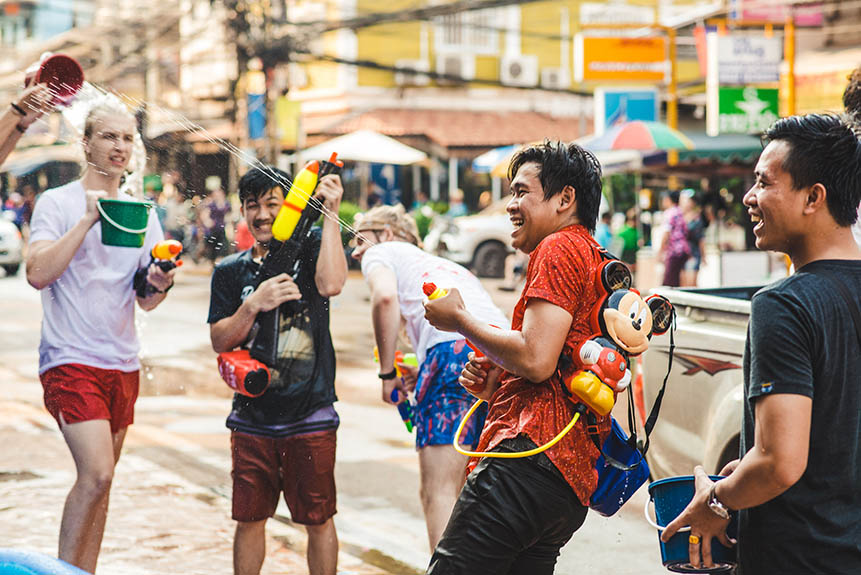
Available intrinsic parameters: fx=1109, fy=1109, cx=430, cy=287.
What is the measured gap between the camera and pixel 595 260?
2959mm

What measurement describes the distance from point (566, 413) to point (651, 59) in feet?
57.0

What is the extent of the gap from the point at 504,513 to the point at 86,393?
6.77 feet

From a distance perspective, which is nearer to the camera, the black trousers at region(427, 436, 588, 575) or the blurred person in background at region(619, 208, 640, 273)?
the black trousers at region(427, 436, 588, 575)

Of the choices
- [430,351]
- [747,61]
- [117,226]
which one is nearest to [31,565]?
[117,226]

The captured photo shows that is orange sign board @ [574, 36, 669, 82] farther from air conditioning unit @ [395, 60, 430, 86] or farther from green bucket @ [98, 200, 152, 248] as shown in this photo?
green bucket @ [98, 200, 152, 248]

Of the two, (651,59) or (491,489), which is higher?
(651,59)

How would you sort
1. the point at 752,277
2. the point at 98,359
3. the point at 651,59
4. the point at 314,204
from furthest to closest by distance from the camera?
the point at 651,59, the point at 752,277, the point at 98,359, the point at 314,204

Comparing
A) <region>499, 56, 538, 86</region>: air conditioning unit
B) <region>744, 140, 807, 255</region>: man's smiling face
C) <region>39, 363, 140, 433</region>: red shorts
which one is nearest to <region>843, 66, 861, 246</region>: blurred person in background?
<region>744, 140, 807, 255</region>: man's smiling face

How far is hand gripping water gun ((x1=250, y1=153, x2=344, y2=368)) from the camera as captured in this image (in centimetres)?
397

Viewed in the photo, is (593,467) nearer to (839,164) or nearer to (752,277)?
(839,164)

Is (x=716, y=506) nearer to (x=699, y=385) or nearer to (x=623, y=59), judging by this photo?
(x=699, y=385)

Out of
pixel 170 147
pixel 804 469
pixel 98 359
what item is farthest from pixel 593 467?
pixel 170 147

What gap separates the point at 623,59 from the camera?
19391 mm

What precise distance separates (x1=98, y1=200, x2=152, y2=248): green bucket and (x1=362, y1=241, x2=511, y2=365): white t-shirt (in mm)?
947
